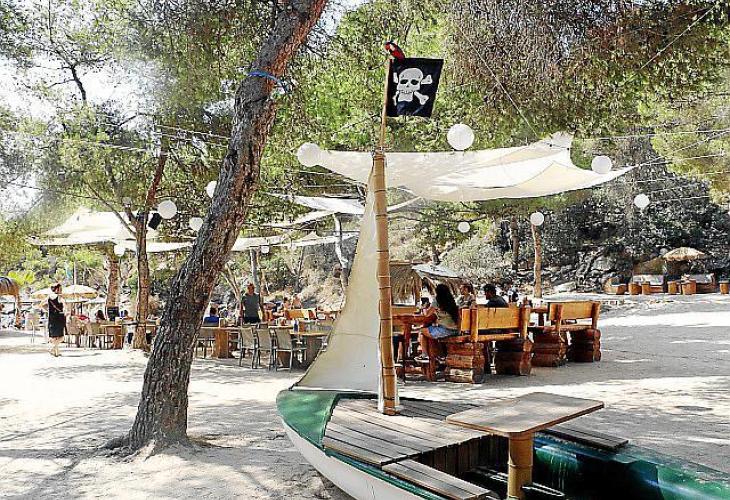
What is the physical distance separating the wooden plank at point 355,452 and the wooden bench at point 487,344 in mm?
4181

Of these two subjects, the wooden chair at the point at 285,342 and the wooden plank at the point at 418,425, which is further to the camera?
the wooden chair at the point at 285,342

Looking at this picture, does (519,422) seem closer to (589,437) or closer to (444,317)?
(589,437)

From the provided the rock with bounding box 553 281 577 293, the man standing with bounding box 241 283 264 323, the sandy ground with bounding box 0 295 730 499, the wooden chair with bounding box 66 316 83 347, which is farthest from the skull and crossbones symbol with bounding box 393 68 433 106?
the rock with bounding box 553 281 577 293

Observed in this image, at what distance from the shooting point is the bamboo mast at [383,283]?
148 inches

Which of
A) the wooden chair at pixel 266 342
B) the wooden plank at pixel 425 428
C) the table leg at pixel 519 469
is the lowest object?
the table leg at pixel 519 469

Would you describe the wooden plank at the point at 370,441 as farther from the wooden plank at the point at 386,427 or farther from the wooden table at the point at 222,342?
the wooden table at the point at 222,342

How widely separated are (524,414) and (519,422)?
0.55 ft

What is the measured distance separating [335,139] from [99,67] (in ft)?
13.6

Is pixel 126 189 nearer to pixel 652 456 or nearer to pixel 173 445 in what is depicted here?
pixel 173 445

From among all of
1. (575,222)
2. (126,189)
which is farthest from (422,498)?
(575,222)

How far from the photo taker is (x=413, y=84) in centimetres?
370

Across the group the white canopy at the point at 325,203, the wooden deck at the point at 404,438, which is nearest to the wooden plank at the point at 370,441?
the wooden deck at the point at 404,438

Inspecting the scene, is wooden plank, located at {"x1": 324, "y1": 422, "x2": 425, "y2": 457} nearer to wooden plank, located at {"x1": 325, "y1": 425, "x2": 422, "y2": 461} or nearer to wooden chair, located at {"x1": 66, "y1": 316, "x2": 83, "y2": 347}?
wooden plank, located at {"x1": 325, "y1": 425, "x2": 422, "y2": 461}

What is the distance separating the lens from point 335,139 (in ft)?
36.7
